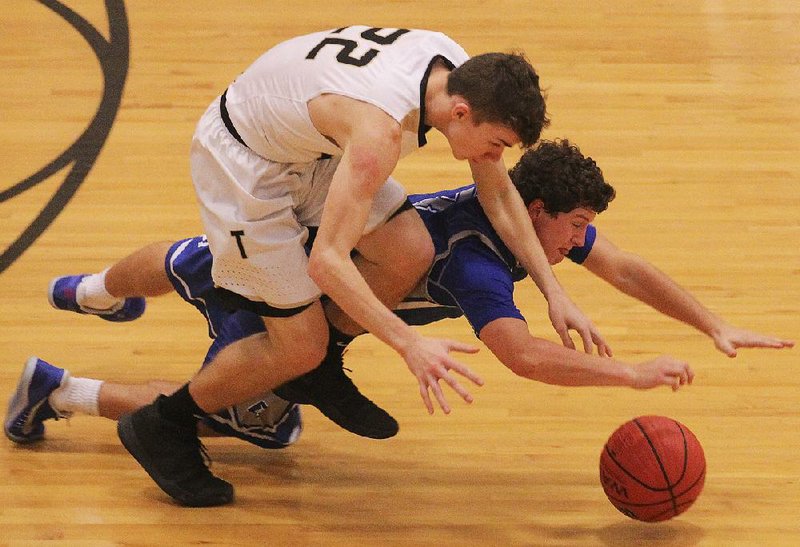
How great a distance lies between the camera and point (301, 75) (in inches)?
142

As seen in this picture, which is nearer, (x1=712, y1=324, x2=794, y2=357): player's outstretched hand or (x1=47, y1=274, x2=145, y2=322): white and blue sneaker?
(x1=712, y1=324, x2=794, y2=357): player's outstretched hand

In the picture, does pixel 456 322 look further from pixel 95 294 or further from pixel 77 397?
pixel 77 397

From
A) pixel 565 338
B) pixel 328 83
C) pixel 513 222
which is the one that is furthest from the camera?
pixel 513 222

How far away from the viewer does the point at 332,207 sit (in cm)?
330

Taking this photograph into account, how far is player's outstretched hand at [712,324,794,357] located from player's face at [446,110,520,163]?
0.89 m

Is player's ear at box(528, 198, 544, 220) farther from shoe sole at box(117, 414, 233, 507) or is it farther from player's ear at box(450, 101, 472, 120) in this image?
shoe sole at box(117, 414, 233, 507)

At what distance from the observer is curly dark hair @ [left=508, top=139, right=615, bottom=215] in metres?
3.85

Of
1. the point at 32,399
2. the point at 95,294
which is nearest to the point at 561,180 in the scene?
the point at 95,294

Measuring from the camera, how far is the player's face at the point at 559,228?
12.8 ft

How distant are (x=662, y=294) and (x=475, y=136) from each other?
92cm

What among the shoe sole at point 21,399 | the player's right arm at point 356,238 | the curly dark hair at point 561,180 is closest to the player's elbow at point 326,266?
the player's right arm at point 356,238

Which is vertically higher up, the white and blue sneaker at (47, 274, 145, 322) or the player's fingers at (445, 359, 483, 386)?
the player's fingers at (445, 359, 483, 386)

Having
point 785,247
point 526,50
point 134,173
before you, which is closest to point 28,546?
point 134,173

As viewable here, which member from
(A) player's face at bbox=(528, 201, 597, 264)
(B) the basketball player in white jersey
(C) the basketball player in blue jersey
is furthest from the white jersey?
(A) player's face at bbox=(528, 201, 597, 264)
